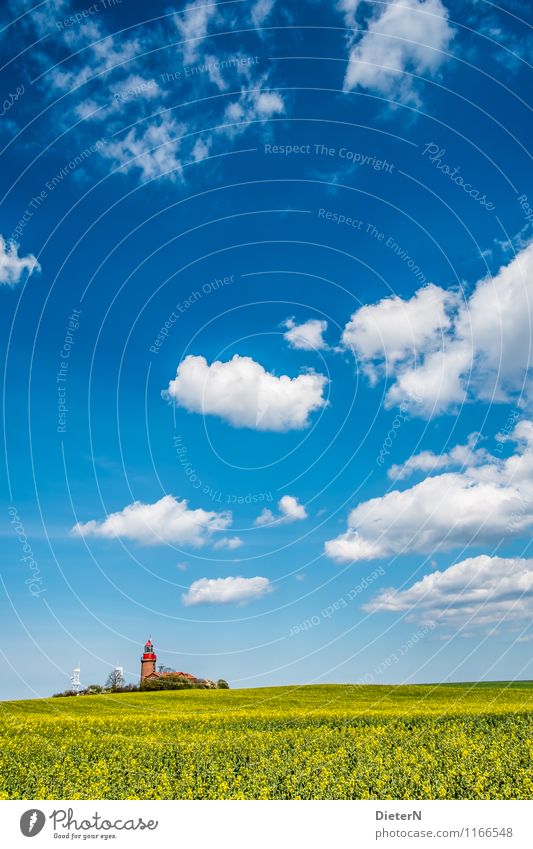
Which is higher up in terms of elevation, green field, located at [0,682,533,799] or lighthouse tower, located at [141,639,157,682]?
lighthouse tower, located at [141,639,157,682]

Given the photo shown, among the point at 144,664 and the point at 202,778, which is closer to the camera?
the point at 202,778

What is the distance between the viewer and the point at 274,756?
22.9m

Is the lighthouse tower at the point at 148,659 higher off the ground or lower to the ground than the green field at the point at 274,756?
higher

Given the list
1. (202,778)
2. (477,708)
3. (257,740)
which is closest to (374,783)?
(202,778)

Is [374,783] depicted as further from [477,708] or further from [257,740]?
[477,708]

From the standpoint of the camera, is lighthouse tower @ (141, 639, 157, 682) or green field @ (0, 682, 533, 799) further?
lighthouse tower @ (141, 639, 157, 682)

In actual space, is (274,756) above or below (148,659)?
below

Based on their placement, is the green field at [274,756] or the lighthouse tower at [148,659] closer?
the green field at [274,756]

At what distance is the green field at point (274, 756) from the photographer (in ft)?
63.1

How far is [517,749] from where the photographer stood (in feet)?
85.8

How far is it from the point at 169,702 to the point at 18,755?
32.5 m

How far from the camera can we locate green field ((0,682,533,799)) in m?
19.2

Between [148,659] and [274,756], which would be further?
[148,659]
